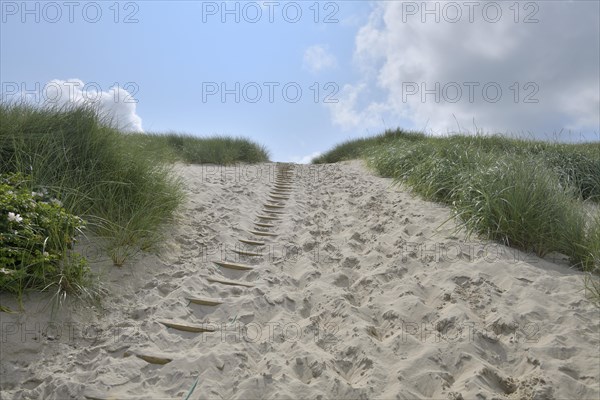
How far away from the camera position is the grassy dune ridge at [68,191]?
9.62 ft

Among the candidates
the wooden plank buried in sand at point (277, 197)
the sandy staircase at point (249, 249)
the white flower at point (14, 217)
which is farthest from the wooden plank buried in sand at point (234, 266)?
the wooden plank buried in sand at point (277, 197)

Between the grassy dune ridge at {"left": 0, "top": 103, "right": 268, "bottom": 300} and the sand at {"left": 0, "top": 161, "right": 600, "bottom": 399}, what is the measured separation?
0.21 meters

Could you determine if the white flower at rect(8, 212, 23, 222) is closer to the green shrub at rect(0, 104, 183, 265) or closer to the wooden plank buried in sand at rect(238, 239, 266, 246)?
the green shrub at rect(0, 104, 183, 265)

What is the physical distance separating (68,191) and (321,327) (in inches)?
106

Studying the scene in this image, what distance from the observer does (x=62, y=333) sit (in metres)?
2.73

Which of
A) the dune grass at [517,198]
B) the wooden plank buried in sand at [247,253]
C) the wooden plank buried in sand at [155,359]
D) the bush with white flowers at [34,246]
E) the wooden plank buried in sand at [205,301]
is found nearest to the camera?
the wooden plank buried in sand at [155,359]

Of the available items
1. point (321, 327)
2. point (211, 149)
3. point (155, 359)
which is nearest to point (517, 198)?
point (321, 327)

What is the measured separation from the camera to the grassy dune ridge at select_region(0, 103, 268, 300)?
2932mm

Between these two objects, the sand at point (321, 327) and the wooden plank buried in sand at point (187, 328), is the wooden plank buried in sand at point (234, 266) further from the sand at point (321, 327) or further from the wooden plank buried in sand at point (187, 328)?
the wooden plank buried in sand at point (187, 328)

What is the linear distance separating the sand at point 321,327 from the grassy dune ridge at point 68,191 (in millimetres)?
215

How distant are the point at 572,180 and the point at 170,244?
Answer: 609 cm

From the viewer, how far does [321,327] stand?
294 cm

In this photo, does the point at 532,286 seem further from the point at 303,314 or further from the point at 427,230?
the point at 303,314

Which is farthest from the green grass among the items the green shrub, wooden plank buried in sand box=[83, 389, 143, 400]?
wooden plank buried in sand box=[83, 389, 143, 400]
